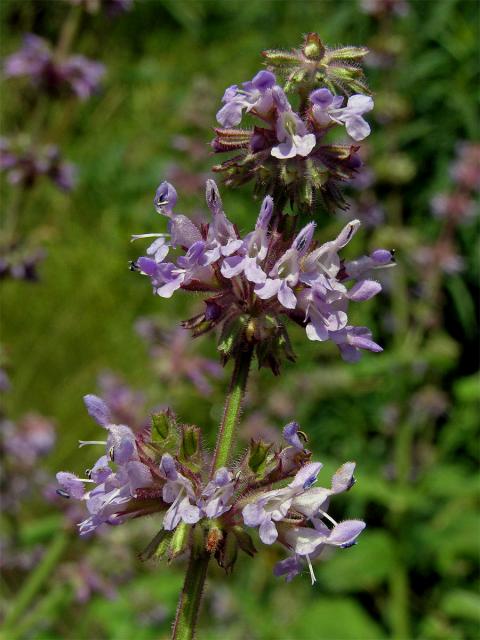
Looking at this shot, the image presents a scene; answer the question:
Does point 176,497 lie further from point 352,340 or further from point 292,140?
point 292,140

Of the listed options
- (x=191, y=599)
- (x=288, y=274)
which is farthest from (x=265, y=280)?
(x=191, y=599)

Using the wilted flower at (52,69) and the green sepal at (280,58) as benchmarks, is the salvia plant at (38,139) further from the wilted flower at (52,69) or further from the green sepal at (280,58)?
the green sepal at (280,58)

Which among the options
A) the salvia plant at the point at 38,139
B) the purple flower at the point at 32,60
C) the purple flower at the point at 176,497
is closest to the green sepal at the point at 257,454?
the purple flower at the point at 176,497

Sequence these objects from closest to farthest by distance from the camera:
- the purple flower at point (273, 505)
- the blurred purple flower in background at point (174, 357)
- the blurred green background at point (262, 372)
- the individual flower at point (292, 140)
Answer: the purple flower at point (273, 505), the individual flower at point (292, 140), the blurred green background at point (262, 372), the blurred purple flower in background at point (174, 357)

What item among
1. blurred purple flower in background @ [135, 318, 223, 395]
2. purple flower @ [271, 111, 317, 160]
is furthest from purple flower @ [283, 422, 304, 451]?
blurred purple flower in background @ [135, 318, 223, 395]

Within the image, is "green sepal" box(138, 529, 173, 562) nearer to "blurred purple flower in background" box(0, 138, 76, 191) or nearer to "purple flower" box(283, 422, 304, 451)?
"purple flower" box(283, 422, 304, 451)

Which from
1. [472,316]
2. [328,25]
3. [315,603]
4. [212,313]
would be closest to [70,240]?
[328,25]
